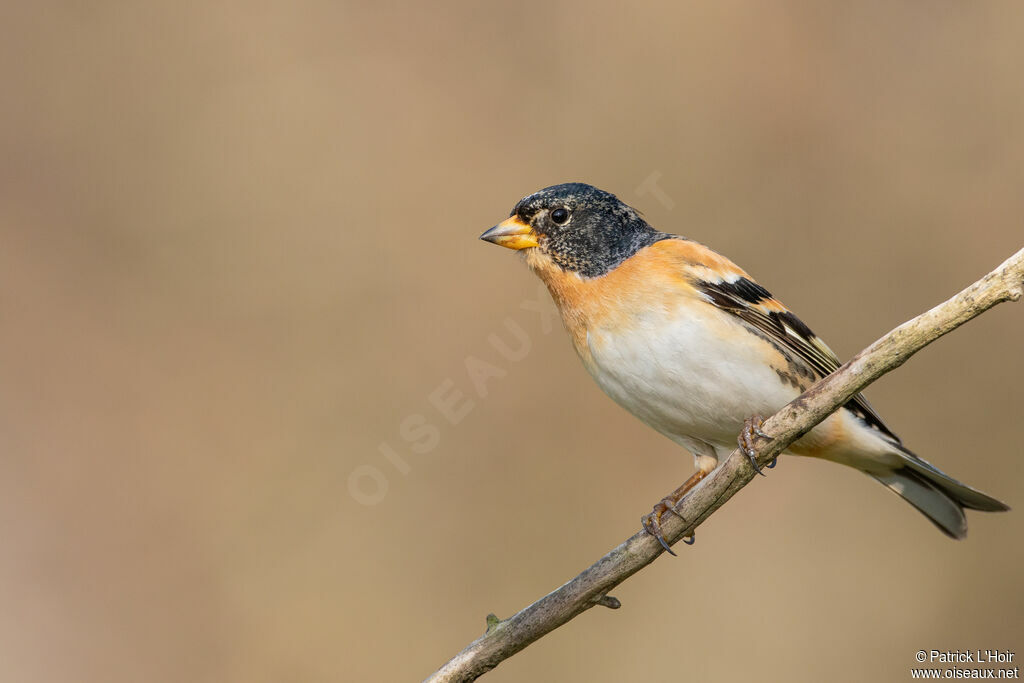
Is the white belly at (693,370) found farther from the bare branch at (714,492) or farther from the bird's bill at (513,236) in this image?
the bird's bill at (513,236)

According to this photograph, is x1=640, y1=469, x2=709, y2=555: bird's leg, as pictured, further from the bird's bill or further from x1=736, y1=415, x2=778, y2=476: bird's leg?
the bird's bill

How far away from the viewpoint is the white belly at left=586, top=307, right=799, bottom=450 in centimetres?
356

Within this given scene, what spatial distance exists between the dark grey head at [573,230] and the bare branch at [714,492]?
132 cm

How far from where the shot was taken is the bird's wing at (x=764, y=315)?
3791 mm

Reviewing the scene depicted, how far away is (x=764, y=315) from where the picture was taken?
3857 millimetres

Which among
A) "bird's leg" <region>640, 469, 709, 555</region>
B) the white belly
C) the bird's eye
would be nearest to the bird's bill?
the bird's eye

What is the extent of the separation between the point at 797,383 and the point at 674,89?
144 inches

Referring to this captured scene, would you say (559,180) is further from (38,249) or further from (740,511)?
(38,249)

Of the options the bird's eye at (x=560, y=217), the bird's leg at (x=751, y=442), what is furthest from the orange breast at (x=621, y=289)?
the bird's leg at (x=751, y=442)

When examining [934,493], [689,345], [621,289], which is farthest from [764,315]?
[934,493]

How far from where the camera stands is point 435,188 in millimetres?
6648

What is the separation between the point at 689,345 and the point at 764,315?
49 cm

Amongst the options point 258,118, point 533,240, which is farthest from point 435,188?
point 533,240

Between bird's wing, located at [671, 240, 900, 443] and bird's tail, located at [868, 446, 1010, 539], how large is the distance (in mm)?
173
